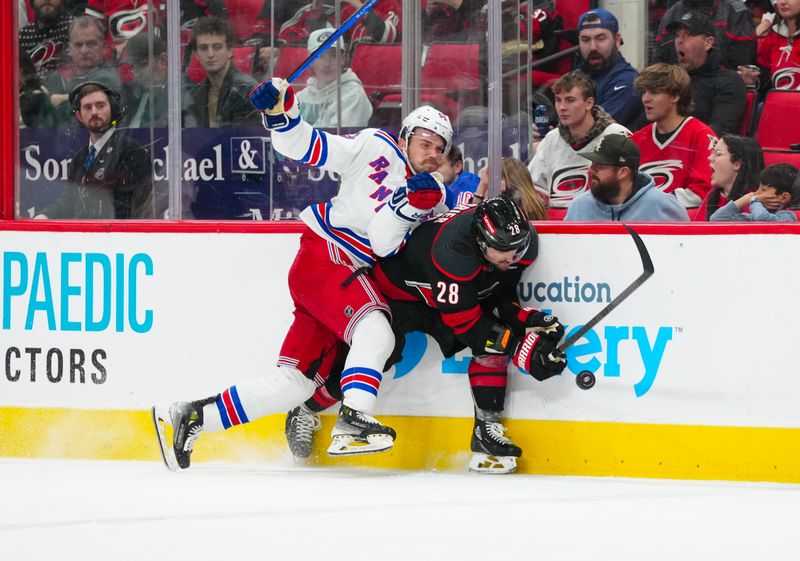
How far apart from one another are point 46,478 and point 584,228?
181 cm

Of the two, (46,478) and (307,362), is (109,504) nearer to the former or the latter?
(46,478)

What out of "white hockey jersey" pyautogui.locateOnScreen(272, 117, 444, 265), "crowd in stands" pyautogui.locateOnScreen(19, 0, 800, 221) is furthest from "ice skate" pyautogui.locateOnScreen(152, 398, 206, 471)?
"crowd in stands" pyautogui.locateOnScreen(19, 0, 800, 221)

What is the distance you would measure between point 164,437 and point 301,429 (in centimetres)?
44

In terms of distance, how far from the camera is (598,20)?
392 centimetres

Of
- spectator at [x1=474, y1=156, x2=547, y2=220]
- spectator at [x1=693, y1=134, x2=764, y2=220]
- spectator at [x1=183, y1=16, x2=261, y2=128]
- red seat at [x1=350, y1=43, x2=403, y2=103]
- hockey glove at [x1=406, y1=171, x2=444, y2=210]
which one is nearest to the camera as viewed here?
hockey glove at [x1=406, y1=171, x2=444, y2=210]

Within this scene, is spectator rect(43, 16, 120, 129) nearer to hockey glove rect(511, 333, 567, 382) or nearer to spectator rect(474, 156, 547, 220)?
spectator rect(474, 156, 547, 220)

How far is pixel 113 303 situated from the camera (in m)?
4.25

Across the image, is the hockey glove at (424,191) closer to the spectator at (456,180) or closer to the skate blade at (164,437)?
the spectator at (456,180)

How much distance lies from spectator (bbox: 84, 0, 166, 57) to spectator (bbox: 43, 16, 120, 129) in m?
0.03

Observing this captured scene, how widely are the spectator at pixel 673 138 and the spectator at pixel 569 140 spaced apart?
0.13 m

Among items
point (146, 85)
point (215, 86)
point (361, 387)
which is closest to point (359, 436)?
point (361, 387)

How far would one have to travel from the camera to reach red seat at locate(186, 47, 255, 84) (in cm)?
426

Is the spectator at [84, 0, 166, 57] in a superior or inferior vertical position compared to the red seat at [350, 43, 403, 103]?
superior

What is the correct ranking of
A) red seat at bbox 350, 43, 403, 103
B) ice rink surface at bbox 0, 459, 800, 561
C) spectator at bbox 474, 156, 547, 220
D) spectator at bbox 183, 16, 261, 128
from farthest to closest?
spectator at bbox 183, 16, 261, 128 → red seat at bbox 350, 43, 403, 103 → spectator at bbox 474, 156, 547, 220 → ice rink surface at bbox 0, 459, 800, 561
